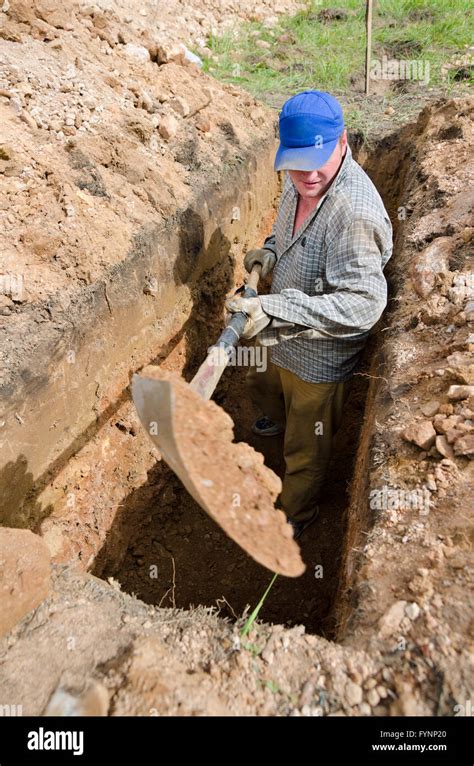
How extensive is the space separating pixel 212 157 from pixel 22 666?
141 inches

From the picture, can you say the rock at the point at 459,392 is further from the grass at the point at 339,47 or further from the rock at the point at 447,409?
the grass at the point at 339,47

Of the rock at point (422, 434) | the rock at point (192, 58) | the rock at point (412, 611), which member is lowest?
the rock at point (412, 611)

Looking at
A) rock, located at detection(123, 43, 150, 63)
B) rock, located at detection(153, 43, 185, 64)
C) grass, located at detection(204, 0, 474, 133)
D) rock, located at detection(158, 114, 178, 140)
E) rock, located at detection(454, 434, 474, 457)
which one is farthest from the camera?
grass, located at detection(204, 0, 474, 133)

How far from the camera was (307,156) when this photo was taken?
7.89 feet

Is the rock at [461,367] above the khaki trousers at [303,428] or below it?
above

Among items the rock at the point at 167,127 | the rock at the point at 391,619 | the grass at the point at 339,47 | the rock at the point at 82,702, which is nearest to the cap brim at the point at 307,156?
the rock at the point at 167,127

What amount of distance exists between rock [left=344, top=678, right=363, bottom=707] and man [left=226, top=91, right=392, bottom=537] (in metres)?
1.56

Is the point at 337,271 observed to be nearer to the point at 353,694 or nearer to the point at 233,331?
the point at 233,331

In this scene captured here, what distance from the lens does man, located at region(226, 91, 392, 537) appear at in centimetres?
242

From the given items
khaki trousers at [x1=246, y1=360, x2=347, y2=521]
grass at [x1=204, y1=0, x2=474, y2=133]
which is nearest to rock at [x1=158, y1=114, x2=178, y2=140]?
khaki trousers at [x1=246, y1=360, x2=347, y2=521]

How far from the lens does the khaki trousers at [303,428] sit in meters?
3.07

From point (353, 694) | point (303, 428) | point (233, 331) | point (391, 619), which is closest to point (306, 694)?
point (353, 694)

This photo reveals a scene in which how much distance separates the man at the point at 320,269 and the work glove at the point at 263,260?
0.01 m

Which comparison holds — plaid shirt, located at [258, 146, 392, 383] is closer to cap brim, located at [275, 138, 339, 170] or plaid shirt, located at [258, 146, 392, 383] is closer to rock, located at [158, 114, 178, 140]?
cap brim, located at [275, 138, 339, 170]
